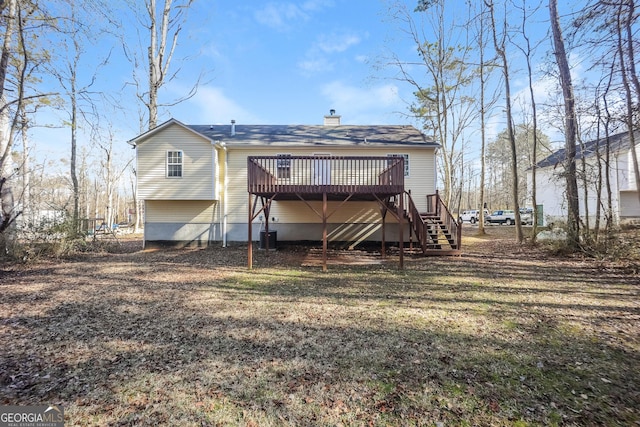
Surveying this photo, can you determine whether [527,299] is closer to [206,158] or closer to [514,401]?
[514,401]

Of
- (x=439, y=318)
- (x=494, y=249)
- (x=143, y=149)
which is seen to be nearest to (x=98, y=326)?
(x=439, y=318)

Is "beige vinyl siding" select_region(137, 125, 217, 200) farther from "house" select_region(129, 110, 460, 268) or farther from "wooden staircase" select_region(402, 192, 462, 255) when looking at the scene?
"wooden staircase" select_region(402, 192, 462, 255)

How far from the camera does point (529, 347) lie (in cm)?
401

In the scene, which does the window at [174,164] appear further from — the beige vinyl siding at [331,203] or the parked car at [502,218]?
the parked car at [502,218]

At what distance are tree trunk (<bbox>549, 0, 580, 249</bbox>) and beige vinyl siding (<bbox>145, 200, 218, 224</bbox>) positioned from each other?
14.7 m

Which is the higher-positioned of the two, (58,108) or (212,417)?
(58,108)

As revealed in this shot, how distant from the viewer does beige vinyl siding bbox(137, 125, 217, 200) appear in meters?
12.6

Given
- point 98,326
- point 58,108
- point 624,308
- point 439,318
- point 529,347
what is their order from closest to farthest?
1. point 529,347
2. point 98,326
3. point 439,318
4. point 624,308
5. point 58,108

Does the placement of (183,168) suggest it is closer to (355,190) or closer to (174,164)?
(174,164)

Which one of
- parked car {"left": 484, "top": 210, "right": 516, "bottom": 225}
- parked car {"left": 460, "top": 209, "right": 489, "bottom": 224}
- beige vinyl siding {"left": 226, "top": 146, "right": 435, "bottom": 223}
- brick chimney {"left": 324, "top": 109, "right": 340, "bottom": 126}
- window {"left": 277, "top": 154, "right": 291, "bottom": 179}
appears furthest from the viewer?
parked car {"left": 460, "top": 209, "right": 489, "bottom": 224}

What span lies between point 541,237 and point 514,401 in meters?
12.8

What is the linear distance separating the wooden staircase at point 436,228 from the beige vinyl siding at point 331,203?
1.38 meters

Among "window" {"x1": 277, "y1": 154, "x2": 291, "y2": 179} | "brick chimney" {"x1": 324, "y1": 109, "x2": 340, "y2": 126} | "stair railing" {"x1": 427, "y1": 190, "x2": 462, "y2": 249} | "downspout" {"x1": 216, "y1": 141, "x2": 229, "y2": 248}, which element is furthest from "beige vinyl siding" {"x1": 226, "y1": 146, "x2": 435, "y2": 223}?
"brick chimney" {"x1": 324, "y1": 109, "x2": 340, "y2": 126}

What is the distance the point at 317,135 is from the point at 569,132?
10.5 m
